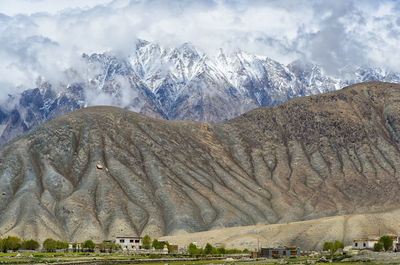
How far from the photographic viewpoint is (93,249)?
645ft

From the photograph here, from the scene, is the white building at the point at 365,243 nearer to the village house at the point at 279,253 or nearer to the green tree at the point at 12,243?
the village house at the point at 279,253

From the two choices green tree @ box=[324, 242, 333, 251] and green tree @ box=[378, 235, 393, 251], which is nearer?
green tree @ box=[378, 235, 393, 251]

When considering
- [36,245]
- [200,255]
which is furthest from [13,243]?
[200,255]

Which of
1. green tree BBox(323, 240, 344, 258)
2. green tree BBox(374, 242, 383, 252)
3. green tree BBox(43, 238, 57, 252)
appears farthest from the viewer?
green tree BBox(43, 238, 57, 252)

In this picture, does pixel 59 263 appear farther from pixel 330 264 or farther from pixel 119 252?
pixel 119 252

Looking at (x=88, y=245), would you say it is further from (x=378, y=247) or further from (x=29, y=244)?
(x=378, y=247)

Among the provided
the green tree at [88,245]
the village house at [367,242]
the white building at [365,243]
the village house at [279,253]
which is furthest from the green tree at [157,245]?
the white building at [365,243]

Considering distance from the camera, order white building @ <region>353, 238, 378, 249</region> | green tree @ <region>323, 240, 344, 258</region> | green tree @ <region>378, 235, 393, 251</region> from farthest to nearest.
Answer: white building @ <region>353, 238, 378, 249</region>, green tree @ <region>323, 240, 344, 258</region>, green tree @ <region>378, 235, 393, 251</region>

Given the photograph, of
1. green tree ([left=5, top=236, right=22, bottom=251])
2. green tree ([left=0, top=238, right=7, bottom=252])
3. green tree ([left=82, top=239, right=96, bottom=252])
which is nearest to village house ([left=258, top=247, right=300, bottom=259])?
green tree ([left=82, top=239, right=96, bottom=252])

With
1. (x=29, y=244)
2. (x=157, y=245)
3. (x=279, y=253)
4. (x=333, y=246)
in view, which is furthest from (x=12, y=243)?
(x=333, y=246)

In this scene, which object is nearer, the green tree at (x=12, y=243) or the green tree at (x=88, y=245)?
the green tree at (x=12, y=243)

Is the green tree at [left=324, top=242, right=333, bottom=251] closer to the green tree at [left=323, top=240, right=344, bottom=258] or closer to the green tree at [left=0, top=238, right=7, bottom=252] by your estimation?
the green tree at [left=323, top=240, right=344, bottom=258]

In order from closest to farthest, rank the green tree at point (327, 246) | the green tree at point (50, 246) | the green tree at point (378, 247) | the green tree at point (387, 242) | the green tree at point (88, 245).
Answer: the green tree at point (378, 247), the green tree at point (387, 242), the green tree at point (327, 246), the green tree at point (50, 246), the green tree at point (88, 245)

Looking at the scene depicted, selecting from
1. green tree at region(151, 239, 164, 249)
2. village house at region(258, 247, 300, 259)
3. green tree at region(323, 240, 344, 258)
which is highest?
green tree at region(151, 239, 164, 249)
